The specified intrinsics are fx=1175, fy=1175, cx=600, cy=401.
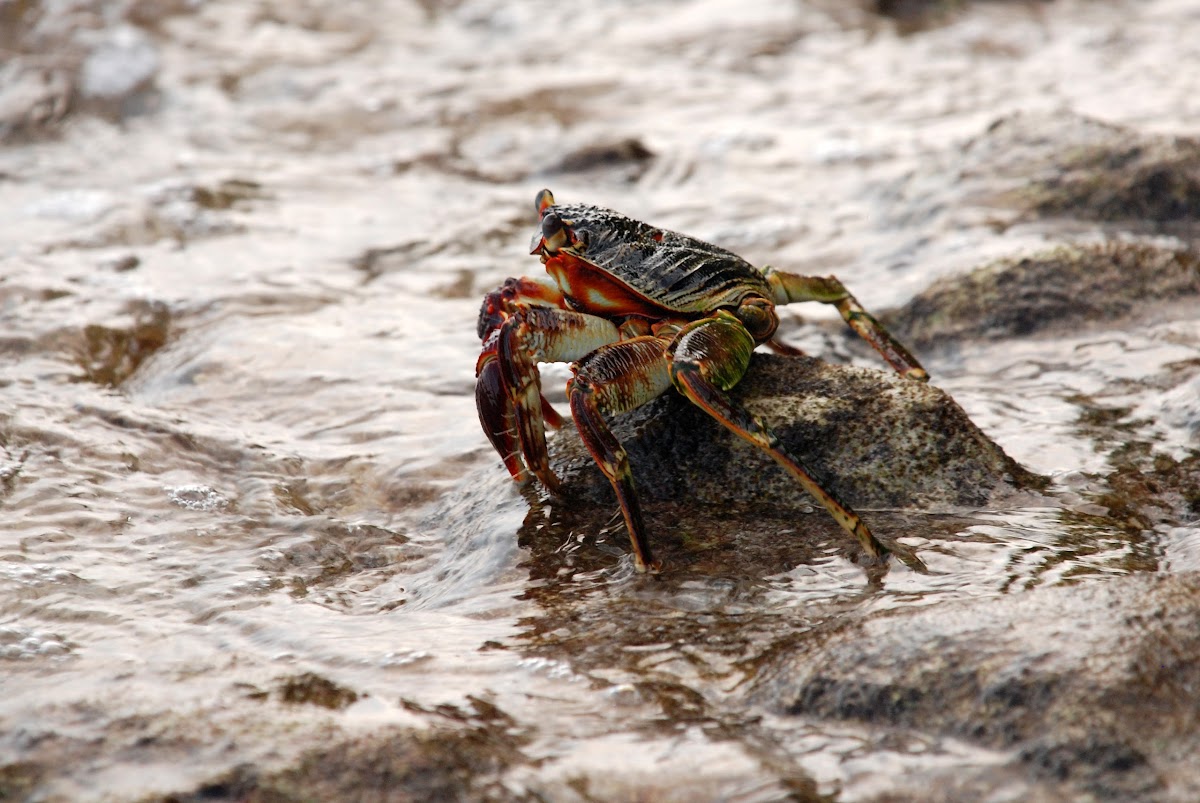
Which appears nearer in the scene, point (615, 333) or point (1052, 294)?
point (615, 333)

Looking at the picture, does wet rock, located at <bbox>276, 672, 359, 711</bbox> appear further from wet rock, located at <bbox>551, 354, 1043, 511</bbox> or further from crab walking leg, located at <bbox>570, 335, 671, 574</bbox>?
wet rock, located at <bbox>551, 354, 1043, 511</bbox>

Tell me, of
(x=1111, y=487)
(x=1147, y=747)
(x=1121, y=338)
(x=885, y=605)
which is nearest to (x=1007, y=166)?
(x=1121, y=338)

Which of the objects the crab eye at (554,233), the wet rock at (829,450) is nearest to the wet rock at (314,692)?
the wet rock at (829,450)

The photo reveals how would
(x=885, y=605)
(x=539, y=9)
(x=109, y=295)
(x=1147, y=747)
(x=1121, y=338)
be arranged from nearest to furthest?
(x=1147, y=747) → (x=885, y=605) → (x=1121, y=338) → (x=109, y=295) → (x=539, y=9)

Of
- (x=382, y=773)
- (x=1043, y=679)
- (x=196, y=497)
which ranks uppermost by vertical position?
(x=1043, y=679)

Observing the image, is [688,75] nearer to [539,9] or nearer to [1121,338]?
[539,9]

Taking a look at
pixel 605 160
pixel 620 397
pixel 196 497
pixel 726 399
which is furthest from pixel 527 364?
pixel 605 160

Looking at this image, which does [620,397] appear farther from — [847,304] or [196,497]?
[196,497]

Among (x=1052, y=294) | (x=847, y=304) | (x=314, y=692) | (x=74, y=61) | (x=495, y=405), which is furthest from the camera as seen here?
(x=74, y=61)
